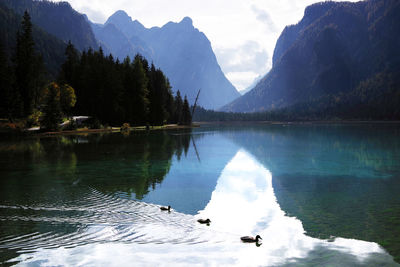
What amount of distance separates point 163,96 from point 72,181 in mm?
93672

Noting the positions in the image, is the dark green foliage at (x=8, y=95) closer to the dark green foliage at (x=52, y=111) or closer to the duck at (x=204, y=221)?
the dark green foliage at (x=52, y=111)

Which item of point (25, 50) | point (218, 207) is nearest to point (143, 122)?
point (25, 50)

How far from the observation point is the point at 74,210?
1528cm

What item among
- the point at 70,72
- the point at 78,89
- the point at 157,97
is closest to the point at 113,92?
the point at 78,89

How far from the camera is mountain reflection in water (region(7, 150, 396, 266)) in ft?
33.9

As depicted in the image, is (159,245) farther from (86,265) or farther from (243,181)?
(243,181)

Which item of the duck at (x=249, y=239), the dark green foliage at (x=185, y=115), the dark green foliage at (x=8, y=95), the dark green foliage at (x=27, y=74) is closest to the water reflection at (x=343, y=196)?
the duck at (x=249, y=239)

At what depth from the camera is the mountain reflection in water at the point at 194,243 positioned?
406 inches

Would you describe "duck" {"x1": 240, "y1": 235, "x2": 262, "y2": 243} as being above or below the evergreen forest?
below

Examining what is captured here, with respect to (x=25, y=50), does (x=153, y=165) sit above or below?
below

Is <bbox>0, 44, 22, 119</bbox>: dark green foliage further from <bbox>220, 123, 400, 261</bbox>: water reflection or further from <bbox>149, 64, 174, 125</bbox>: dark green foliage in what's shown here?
<bbox>220, 123, 400, 261</bbox>: water reflection

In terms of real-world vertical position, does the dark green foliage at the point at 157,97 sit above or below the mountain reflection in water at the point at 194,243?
above

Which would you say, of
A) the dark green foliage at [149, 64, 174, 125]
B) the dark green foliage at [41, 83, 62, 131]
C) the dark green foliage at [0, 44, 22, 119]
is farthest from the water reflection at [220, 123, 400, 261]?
the dark green foliage at [149, 64, 174, 125]

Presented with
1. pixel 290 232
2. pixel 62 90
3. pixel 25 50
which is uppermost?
pixel 25 50
